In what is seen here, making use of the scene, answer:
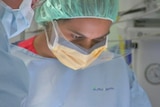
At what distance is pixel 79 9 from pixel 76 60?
0.22 meters

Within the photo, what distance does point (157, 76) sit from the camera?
5.64ft

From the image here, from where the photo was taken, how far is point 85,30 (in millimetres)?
1146

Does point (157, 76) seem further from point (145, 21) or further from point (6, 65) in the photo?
point (6, 65)

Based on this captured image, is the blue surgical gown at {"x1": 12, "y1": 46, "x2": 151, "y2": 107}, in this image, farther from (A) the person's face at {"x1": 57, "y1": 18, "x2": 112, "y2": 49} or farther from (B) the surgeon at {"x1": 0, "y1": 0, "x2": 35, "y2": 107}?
(B) the surgeon at {"x1": 0, "y1": 0, "x2": 35, "y2": 107}

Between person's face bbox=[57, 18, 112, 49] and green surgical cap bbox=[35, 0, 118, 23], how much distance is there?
0.07ft

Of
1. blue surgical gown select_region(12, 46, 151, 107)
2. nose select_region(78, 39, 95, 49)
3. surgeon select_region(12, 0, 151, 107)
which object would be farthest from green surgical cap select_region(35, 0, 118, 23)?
blue surgical gown select_region(12, 46, 151, 107)

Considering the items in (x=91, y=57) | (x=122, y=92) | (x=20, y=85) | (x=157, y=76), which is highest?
(x=20, y=85)

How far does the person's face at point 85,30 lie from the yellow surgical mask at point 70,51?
0.02 metres

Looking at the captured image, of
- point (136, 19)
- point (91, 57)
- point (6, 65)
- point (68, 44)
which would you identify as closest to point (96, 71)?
point (91, 57)

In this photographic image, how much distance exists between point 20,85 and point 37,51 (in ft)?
1.59

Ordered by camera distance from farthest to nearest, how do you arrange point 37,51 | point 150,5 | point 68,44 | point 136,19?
point 136,19 → point 150,5 → point 37,51 → point 68,44

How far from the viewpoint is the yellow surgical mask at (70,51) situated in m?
1.19

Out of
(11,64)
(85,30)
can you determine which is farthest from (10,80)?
(85,30)

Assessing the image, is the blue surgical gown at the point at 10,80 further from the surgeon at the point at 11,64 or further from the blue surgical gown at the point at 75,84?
the blue surgical gown at the point at 75,84
